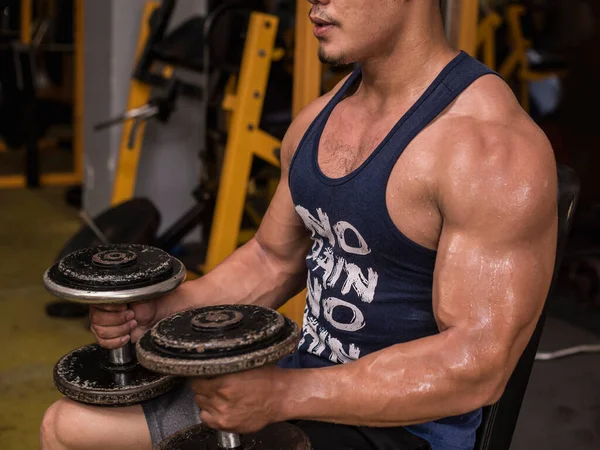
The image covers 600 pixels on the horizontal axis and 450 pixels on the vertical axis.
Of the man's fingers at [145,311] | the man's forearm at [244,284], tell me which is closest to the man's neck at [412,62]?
the man's forearm at [244,284]

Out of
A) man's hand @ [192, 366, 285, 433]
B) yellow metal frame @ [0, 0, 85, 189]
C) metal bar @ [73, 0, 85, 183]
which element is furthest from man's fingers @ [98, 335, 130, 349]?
yellow metal frame @ [0, 0, 85, 189]

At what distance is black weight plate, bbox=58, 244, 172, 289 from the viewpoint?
1181 millimetres

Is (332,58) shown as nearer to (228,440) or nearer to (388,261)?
(388,261)

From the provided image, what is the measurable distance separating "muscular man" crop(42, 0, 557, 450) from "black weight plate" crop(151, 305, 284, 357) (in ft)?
0.17

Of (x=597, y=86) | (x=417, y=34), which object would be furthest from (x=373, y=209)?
(x=597, y=86)

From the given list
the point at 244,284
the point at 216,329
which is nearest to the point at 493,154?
the point at 216,329

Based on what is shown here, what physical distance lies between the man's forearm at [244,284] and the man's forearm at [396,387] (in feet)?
1.22

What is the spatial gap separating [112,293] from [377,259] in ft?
1.18

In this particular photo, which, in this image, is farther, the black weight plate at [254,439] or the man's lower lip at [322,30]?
the man's lower lip at [322,30]

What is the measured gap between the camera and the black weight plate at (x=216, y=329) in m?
0.92

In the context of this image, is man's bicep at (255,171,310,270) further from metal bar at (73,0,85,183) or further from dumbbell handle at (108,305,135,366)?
metal bar at (73,0,85,183)

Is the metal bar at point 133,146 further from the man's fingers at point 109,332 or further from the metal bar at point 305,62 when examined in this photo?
the man's fingers at point 109,332

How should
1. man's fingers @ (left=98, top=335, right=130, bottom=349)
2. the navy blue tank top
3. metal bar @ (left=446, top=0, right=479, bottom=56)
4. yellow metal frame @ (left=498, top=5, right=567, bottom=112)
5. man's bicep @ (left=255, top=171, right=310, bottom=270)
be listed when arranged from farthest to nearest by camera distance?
yellow metal frame @ (left=498, top=5, right=567, bottom=112), metal bar @ (left=446, top=0, right=479, bottom=56), man's bicep @ (left=255, top=171, right=310, bottom=270), man's fingers @ (left=98, top=335, right=130, bottom=349), the navy blue tank top

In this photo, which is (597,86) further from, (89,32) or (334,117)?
(334,117)
